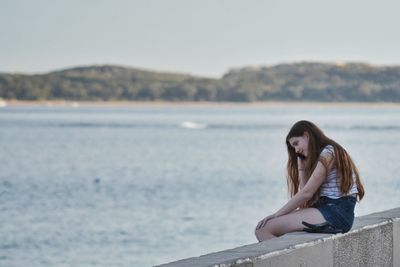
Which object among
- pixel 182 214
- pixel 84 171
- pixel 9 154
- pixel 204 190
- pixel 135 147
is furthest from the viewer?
pixel 135 147

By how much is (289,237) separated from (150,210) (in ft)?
98.1

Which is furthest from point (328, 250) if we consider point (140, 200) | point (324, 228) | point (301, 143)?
point (140, 200)

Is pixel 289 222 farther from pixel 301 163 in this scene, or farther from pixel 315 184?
pixel 301 163

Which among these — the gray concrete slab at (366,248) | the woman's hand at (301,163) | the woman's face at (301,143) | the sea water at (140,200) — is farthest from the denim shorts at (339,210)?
the sea water at (140,200)

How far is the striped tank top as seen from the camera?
311 inches

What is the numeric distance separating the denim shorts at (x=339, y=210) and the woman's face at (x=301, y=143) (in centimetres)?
37

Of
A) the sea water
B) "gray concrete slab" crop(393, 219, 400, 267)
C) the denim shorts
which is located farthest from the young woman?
the sea water

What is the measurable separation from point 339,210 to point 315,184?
0.86 feet

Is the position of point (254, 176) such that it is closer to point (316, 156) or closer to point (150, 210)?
point (150, 210)

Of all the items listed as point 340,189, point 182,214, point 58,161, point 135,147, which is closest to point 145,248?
point 182,214

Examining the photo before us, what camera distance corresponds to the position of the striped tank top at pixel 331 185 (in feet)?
25.9

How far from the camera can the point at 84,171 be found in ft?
197

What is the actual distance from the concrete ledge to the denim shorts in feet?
0.23

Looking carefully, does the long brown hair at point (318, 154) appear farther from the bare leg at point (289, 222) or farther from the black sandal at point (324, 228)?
the black sandal at point (324, 228)
